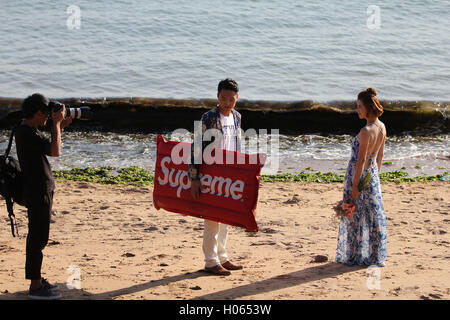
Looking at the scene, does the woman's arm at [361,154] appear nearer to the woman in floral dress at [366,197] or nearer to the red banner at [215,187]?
the woman in floral dress at [366,197]

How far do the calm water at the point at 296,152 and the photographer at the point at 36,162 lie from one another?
5533mm

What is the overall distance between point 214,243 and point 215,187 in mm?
534

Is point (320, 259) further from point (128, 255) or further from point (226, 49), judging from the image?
point (226, 49)

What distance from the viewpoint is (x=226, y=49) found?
20812 mm

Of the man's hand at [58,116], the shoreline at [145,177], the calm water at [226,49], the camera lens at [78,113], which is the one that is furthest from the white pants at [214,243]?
the calm water at [226,49]

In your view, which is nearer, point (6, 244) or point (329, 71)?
point (6, 244)

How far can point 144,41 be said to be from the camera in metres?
21.3

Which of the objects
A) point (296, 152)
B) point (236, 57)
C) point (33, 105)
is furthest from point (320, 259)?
point (236, 57)

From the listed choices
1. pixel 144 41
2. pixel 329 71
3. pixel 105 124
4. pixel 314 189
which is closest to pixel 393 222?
pixel 314 189

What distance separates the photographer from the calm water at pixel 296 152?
35.7 ft

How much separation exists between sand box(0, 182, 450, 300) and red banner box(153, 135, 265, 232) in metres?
0.60

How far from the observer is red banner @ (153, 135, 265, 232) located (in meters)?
5.38
